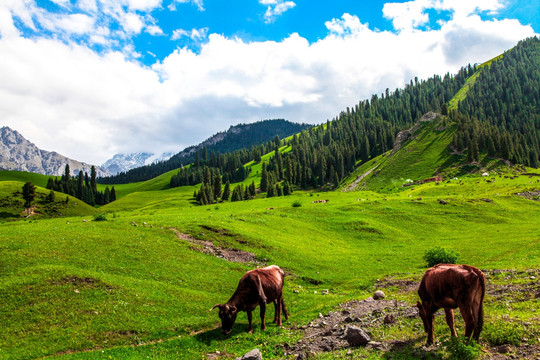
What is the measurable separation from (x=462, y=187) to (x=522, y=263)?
72233 millimetres

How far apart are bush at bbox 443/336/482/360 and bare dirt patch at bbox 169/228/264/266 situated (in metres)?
20.7

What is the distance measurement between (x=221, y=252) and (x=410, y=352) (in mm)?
22754

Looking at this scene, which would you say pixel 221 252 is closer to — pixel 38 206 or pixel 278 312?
pixel 278 312

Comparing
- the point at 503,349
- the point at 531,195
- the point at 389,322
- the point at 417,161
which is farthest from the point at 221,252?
the point at 417,161

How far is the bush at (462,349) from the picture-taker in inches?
359

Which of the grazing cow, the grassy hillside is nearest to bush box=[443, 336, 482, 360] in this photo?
the grazing cow

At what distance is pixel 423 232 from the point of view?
160ft

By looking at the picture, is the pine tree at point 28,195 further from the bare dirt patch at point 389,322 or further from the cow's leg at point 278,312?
the bare dirt patch at point 389,322

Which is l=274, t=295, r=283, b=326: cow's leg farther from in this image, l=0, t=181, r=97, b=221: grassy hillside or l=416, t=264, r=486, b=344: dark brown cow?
l=0, t=181, r=97, b=221: grassy hillside

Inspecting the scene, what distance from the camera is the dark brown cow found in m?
9.74

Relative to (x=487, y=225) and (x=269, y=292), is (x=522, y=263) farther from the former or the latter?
(x=487, y=225)

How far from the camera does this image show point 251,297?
1559cm

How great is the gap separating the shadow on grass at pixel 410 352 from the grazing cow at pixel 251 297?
6.50m

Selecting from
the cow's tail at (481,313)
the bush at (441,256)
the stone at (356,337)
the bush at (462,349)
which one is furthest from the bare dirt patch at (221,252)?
the cow's tail at (481,313)
